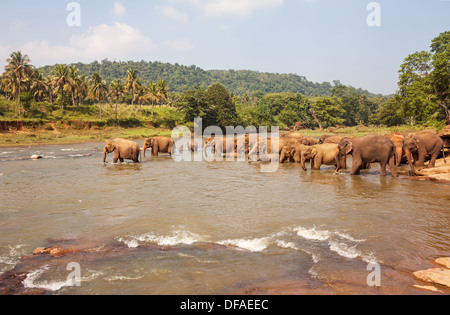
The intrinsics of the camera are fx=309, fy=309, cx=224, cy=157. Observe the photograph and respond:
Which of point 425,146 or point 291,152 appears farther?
point 291,152

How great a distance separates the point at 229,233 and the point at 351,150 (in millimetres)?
10819

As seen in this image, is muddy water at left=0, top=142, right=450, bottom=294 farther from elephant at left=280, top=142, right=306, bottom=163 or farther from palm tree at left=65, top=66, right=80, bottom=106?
palm tree at left=65, top=66, right=80, bottom=106

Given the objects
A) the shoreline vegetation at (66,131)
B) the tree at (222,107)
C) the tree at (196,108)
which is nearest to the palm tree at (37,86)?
the shoreline vegetation at (66,131)

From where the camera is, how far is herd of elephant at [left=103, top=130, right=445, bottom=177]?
52.2 feet

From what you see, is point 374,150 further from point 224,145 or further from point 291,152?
point 224,145

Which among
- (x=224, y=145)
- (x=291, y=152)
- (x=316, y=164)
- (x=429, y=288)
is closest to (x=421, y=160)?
(x=316, y=164)

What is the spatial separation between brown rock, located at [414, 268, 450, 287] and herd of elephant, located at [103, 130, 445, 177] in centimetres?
1108

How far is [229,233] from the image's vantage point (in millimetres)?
8359

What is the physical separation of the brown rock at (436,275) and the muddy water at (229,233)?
8.2 inches

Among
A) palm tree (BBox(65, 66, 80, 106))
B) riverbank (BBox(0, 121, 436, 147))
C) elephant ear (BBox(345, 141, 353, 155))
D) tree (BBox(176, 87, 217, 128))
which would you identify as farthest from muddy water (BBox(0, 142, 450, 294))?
palm tree (BBox(65, 66, 80, 106))

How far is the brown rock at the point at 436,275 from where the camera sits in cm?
526
